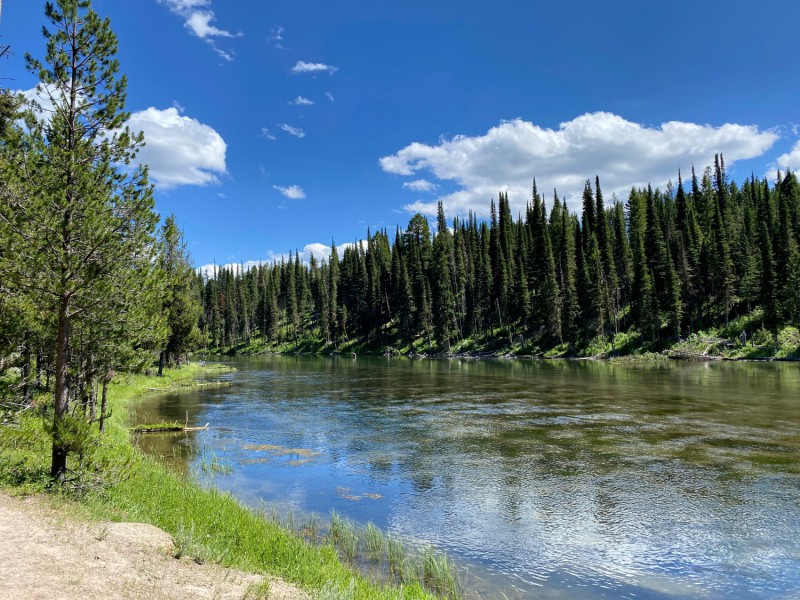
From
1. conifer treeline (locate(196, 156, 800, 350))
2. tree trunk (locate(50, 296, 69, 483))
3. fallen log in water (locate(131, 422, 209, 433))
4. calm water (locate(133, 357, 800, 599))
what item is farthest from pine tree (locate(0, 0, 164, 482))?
conifer treeline (locate(196, 156, 800, 350))

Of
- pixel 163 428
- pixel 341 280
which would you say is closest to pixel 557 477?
pixel 163 428

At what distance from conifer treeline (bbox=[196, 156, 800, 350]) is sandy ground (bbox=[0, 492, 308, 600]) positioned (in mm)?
86611

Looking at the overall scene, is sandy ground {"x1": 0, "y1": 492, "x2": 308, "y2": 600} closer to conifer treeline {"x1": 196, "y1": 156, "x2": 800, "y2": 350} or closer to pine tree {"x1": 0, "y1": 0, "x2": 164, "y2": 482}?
pine tree {"x1": 0, "y1": 0, "x2": 164, "y2": 482}

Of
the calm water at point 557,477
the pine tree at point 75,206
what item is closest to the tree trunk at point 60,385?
the pine tree at point 75,206

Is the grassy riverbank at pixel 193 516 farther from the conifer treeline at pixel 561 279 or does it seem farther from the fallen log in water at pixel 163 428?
the conifer treeline at pixel 561 279

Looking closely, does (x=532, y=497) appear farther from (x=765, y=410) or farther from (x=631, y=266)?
(x=631, y=266)

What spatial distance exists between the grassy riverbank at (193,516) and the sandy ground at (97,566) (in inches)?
26.3

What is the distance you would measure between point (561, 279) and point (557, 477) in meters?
90.1

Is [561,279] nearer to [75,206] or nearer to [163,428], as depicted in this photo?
[163,428]

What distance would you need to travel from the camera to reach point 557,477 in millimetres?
18219

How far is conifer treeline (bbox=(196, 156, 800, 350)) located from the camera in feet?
278

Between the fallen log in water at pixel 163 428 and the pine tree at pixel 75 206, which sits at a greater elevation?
the pine tree at pixel 75 206

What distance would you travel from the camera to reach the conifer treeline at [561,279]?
8462 cm

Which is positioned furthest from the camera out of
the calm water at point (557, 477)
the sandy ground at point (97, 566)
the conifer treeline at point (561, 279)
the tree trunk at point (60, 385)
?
the conifer treeline at point (561, 279)
